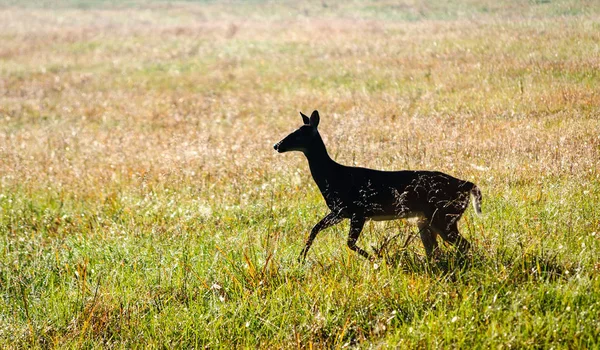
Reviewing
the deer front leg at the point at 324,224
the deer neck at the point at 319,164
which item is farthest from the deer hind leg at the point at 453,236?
the deer neck at the point at 319,164

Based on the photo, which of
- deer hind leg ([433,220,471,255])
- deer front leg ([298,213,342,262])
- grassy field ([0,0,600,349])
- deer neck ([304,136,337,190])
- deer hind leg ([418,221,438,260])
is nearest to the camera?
grassy field ([0,0,600,349])

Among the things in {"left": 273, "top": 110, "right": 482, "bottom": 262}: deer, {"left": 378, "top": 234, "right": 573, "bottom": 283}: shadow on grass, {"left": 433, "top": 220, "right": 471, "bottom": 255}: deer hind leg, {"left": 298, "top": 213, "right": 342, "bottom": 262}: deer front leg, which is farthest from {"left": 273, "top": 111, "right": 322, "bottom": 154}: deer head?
{"left": 433, "top": 220, "right": 471, "bottom": 255}: deer hind leg

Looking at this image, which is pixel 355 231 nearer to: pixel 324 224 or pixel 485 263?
pixel 324 224

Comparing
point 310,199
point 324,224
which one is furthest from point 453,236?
point 310,199

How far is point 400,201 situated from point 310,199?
270 cm

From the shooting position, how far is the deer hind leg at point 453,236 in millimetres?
5293

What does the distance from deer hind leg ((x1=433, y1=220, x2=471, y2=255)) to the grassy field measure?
4.0 inches

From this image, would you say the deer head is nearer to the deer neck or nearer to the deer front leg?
the deer neck

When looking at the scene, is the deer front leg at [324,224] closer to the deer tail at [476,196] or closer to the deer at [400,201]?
the deer at [400,201]

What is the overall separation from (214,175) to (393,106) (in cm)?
506

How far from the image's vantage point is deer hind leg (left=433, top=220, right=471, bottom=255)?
5.29 metres

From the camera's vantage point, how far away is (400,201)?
17.2ft

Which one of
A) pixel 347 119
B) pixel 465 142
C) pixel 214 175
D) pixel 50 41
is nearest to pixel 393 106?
pixel 347 119

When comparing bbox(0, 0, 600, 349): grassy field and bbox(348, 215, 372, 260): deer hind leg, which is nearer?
bbox(0, 0, 600, 349): grassy field
